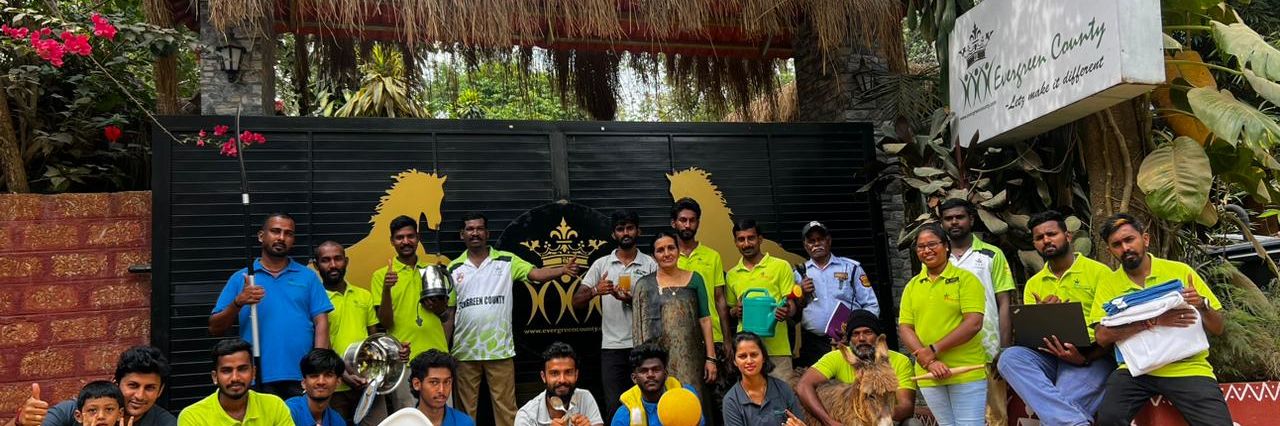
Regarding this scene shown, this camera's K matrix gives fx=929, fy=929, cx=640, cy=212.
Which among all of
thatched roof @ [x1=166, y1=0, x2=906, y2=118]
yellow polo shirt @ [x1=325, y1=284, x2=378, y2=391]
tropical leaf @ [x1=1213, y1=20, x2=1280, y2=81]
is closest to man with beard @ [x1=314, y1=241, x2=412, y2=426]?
yellow polo shirt @ [x1=325, y1=284, x2=378, y2=391]

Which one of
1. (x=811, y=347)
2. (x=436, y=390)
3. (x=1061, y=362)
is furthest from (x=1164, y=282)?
(x=436, y=390)

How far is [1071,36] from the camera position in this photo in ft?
17.2

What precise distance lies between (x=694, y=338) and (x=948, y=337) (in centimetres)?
132

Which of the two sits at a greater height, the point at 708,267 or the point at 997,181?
the point at 997,181

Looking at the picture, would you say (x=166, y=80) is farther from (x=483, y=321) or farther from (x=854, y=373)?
(x=854, y=373)

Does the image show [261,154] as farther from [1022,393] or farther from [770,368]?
[1022,393]

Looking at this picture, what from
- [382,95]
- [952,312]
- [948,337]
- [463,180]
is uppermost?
[382,95]

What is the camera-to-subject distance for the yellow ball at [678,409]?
4215 mm

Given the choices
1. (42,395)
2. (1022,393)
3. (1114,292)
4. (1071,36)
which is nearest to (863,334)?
(1022,393)

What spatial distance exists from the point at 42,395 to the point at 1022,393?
548 centimetres

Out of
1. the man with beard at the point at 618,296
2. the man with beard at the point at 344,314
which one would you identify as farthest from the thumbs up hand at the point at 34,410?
the man with beard at the point at 618,296

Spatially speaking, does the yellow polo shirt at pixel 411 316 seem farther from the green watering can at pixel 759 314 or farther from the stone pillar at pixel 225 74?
the stone pillar at pixel 225 74

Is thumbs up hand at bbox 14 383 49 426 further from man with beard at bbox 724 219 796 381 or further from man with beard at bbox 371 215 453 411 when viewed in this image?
man with beard at bbox 724 219 796 381

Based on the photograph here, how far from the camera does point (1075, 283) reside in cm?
466
